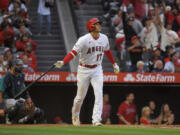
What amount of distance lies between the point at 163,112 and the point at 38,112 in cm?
469

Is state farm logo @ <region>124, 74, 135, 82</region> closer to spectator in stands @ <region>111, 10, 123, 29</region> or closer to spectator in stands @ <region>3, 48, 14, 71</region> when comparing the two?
spectator in stands @ <region>111, 10, 123, 29</region>

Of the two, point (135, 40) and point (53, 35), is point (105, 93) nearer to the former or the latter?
point (135, 40)

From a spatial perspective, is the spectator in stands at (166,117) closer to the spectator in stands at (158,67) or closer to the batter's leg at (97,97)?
the spectator in stands at (158,67)

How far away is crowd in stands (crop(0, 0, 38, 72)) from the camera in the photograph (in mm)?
13734

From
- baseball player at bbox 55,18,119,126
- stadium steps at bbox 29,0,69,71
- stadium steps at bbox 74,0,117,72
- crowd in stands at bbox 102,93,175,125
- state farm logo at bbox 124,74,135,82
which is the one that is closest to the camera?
baseball player at bbox 55,18,119,126

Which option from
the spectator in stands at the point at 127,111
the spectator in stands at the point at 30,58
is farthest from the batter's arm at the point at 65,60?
the spectator in stands at the point at 127,111

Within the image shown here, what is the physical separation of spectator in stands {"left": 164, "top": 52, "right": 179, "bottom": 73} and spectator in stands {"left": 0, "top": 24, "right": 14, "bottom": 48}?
14.3 ft

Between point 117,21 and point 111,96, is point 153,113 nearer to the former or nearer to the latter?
point 111,96

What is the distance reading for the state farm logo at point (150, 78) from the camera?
1392 cm

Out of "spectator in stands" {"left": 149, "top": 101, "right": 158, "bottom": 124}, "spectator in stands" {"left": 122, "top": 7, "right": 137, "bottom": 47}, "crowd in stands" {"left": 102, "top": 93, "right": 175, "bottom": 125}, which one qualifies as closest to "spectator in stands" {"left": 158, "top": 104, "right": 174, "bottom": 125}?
"crowd in stands" {"left": 102, "top": 93, "right": 175, "bottom": 125}

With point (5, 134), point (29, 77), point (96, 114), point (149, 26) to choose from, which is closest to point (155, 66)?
point (149, 26)

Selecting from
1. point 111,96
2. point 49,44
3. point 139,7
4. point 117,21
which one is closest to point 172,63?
point 111,96

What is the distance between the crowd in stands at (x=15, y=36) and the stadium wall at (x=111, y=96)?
3.43ft

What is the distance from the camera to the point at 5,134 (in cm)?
776
